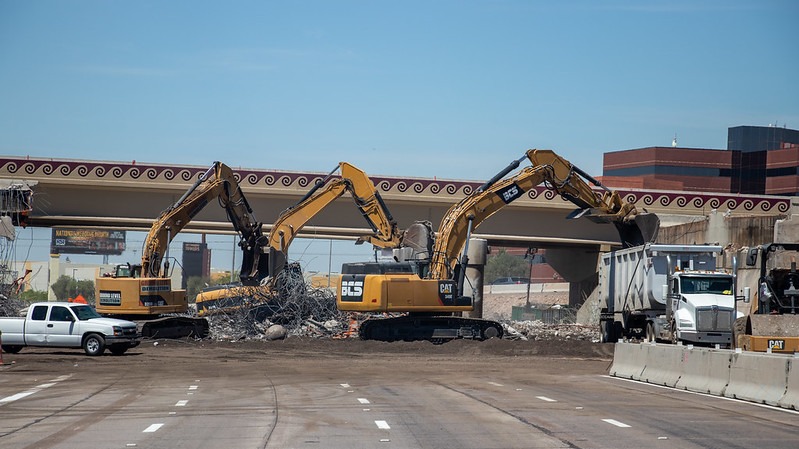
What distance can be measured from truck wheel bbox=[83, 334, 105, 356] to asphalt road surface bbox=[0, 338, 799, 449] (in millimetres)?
1366

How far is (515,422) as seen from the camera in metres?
15.8

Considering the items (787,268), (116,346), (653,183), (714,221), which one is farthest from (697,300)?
(653,183)

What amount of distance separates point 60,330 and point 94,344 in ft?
3.91

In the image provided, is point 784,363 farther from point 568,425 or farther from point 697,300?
point 697,300

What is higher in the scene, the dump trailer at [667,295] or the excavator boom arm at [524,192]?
the excavator boom arm at [524,192]

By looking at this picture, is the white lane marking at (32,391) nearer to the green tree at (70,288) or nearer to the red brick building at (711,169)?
the red brick building at (711,169)

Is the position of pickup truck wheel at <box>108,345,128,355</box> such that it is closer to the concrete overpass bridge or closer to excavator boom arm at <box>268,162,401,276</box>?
excavator boom arm at <box>268,162,401,276</box>

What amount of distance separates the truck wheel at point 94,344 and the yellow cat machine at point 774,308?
19.7 m

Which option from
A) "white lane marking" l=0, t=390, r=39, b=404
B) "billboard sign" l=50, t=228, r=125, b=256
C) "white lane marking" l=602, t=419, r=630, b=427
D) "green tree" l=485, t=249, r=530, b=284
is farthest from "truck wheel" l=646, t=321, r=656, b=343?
"billboard sign" l=50, t=228, r=125, b=256

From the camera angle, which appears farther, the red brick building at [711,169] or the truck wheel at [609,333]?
the red brick building at [711,169]

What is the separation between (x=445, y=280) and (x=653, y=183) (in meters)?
66.9

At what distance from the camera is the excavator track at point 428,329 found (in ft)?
131

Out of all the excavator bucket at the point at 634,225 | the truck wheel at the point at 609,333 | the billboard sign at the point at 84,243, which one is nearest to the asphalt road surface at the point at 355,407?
the truck wheel at the point at 609,333

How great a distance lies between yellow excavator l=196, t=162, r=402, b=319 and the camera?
136 feet
